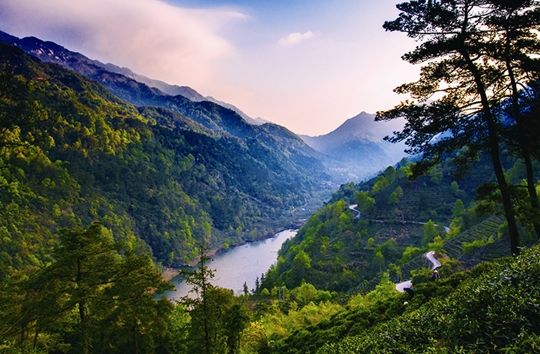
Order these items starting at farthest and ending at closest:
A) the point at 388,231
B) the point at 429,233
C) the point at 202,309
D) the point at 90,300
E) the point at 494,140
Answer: the point at 388,231
the point at 429,233
the point at 202,309
the point at 90,300
the point at 494,140

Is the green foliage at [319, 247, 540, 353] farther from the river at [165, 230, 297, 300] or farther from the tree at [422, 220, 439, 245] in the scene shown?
the river at [165, 230, 297, 300]

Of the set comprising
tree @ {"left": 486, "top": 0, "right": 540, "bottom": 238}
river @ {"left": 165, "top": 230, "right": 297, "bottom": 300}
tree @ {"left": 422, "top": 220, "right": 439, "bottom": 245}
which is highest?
tree @ {"left": 486, "top": 0, "right": 540, "bottom": 238}

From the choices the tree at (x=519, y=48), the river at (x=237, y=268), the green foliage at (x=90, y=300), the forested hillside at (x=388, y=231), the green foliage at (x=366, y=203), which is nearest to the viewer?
the tree at (x=519, y=48)

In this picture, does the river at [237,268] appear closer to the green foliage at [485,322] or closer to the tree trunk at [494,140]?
the tree trunk at [494,140]

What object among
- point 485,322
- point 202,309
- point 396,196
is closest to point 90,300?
point 202,309

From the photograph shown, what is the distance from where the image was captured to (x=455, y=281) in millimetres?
19625

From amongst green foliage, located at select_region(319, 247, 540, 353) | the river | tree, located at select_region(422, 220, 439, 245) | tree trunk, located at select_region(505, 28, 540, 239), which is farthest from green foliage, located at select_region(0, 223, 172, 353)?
the river

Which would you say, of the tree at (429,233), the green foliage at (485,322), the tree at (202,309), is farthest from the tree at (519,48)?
the tree at (429,233)

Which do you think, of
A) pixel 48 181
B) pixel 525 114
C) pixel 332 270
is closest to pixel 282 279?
pixel 332 270

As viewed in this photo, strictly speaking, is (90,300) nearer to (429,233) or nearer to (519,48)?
(519,48)

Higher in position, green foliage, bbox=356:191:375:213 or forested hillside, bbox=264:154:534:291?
green foliage, bbox=356:191:375:213

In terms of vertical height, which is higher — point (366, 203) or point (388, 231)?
point (366, 203)

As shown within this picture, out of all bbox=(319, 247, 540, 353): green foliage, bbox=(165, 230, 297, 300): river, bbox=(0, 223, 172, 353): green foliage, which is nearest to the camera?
bbox=(319, 247, 540, 353): green foliage

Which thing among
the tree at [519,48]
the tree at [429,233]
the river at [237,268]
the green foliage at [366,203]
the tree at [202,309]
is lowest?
the river at [237,268]
